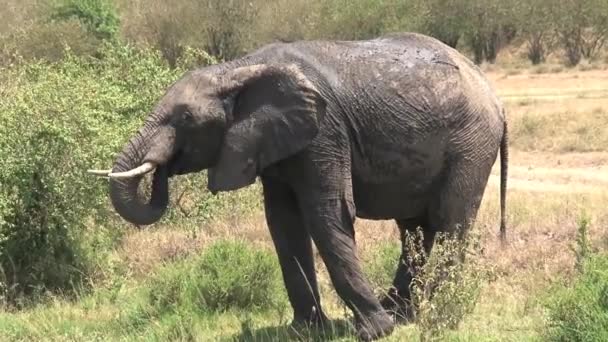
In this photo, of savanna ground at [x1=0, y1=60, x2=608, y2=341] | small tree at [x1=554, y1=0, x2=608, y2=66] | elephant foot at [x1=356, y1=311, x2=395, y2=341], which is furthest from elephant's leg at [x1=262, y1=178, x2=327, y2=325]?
small tree at [x1=554, y1=0, x2=608, y2=66]

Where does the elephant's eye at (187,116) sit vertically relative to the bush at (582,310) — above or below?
above

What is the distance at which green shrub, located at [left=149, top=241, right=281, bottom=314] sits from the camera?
8.12m

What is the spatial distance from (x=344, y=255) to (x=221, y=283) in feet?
6.90

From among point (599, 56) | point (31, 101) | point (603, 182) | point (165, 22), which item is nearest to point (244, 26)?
point (165, 22)

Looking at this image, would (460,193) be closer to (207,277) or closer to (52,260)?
(207,277)

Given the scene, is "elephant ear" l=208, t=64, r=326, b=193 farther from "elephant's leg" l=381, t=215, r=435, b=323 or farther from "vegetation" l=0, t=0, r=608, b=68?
"vegetation" l=0, t=0, r=608, b=68

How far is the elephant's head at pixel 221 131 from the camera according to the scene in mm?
6059

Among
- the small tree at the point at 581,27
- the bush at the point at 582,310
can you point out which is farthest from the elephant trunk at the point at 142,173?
the small tree at the point at 581,27

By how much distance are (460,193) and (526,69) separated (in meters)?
48.8

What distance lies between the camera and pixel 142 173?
233 inches

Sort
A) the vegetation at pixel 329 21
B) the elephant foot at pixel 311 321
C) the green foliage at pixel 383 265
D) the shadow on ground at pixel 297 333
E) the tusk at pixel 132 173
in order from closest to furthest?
the tusk at pixel 132 173
the shadow on ground at pixel 297 333
the elephant foot at pixel 311 321
the green foliage at pixel 383 265
the vegetation at pixel 329 21

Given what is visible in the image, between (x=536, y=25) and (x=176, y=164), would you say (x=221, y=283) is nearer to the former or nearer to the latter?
(x=176, y=164)

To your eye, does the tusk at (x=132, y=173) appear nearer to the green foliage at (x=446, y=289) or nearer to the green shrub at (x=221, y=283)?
the green foliage at (x=446, y=289)

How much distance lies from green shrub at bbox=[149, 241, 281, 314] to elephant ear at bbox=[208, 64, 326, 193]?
2.16 m
